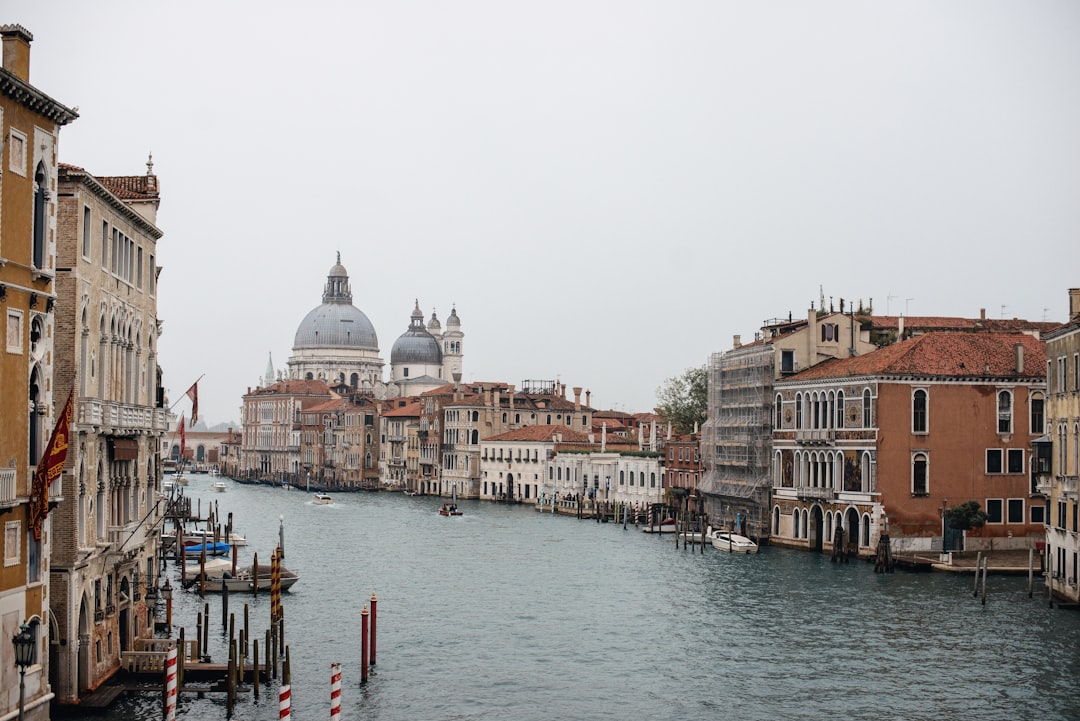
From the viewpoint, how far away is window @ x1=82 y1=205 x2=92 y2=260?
58.6 feet

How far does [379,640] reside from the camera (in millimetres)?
26672

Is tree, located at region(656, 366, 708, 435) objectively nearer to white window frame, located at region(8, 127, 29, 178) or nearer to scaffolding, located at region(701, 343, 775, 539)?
scaffolding, located at region(701, 343, 775, 539)

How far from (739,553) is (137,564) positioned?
2487 centimetres

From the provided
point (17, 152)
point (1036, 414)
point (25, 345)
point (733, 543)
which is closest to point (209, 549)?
point (733, 543)

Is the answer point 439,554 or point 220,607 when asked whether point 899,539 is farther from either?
point 220,607

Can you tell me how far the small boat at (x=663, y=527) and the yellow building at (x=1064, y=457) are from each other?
2374cm

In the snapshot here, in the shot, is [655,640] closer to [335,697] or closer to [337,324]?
[335,697]

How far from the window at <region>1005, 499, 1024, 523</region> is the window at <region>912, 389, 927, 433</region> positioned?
3114 mm

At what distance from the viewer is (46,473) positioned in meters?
15.0

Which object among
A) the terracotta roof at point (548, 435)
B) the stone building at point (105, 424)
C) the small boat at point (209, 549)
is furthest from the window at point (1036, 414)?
the terracotta roof at point (548, 435)

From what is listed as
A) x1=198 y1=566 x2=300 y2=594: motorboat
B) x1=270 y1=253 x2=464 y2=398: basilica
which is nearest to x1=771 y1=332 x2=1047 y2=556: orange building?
x1=198 y1=566 x2=300 y2=594: motorboat

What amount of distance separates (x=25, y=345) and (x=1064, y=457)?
2097cm

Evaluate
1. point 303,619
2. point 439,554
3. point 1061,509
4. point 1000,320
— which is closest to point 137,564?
point 303,619

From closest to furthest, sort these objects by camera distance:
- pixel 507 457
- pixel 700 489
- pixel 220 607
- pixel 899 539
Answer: pixel 220 607 → pixel 899 539 → pixel 700 489 → pixel 507 457
